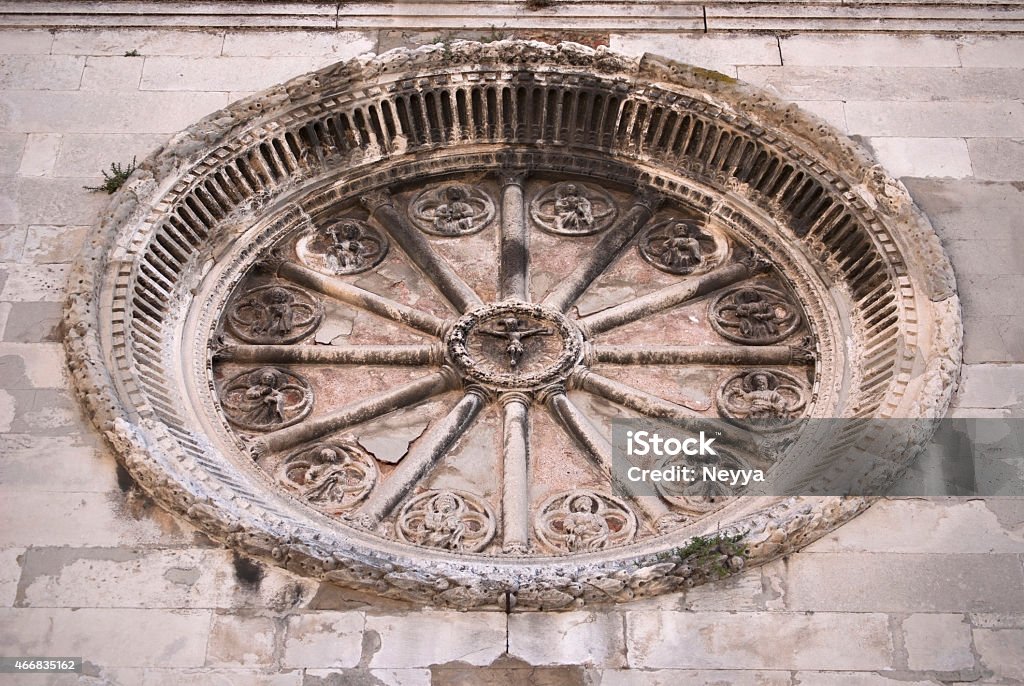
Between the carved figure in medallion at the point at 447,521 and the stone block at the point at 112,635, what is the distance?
1.71 metres

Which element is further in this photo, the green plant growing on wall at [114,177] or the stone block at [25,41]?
the stone block at [25,41]

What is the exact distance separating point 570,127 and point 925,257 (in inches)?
125

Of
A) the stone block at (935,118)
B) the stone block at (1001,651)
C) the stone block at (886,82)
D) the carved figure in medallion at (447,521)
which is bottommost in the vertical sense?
the stone block at (1001,651)

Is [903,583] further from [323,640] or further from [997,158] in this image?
[997,158]

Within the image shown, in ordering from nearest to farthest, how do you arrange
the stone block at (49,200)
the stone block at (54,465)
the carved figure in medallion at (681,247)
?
the stone block at (54,465)
the stone block at (49,200)
the carved figure in medallion at (681,247)

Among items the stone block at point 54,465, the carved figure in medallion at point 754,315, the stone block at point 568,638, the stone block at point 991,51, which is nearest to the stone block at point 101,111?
the stone block at point 54,465

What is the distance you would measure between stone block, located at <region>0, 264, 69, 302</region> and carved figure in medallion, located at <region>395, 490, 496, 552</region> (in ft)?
9.37

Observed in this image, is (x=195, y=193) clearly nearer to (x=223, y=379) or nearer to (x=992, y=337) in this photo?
(x=223, y=379)

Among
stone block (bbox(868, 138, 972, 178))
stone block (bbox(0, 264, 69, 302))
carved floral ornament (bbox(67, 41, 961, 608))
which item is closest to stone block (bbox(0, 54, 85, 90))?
carved floral ornament (bbox(67, 41, 961, 608))

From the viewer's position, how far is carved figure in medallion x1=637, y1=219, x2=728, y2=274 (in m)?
12.9

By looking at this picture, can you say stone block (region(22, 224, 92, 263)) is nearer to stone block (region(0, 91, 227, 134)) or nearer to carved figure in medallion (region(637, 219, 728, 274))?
stone block (region(0, 91, 227, 134))

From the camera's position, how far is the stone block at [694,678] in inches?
360

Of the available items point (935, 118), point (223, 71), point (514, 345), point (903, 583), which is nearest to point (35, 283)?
point (223, 71)

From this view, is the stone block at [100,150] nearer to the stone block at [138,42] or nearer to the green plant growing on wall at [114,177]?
the green plant growing on wall at [114,177]
